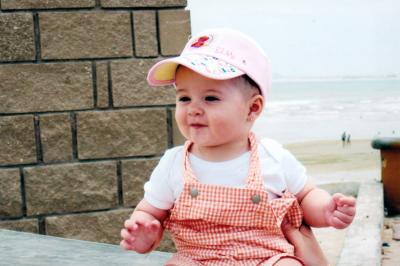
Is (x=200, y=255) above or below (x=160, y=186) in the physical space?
below

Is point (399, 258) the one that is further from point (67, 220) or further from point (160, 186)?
point (160, 186)

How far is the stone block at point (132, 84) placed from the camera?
10.3 feet

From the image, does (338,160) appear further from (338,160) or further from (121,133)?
(121,133)

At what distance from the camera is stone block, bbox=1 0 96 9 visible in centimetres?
302

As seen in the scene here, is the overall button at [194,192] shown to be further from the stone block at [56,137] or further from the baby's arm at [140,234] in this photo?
the stone block at [56,137]

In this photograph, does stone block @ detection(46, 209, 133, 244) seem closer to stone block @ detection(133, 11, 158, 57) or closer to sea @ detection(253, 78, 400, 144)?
stone block @ detection(133, 11, 158, 57)

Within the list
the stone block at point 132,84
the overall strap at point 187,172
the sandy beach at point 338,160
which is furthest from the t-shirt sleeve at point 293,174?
the sandy beach at point 338,160

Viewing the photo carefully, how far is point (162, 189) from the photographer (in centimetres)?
175

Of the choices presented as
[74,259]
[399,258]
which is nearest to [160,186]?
[74,259]

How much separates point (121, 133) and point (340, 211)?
1.76 meters

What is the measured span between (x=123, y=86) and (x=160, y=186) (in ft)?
4.91

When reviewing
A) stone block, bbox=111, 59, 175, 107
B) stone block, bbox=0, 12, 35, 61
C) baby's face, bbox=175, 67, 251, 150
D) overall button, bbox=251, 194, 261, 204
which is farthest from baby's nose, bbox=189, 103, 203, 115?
stone block, bbox=0, 12, 35, 61

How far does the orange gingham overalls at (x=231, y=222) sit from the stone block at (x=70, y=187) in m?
1.56

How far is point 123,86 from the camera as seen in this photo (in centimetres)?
317
